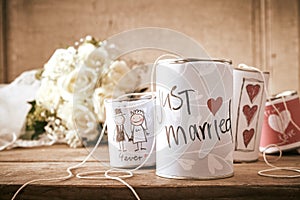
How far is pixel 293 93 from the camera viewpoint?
37.7 inches

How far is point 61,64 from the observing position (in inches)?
48.4

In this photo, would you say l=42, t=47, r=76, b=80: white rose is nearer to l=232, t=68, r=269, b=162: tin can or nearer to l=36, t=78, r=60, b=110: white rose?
l=36, t=78, r=60, b=110: white rose

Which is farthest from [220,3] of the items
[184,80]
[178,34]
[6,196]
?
[6,196]

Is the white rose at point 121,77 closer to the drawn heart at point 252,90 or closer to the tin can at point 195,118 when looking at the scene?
the drawn heart at point 252,90

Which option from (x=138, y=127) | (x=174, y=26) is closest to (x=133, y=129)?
(x=138, y=127)

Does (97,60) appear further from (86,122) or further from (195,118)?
(195,118)

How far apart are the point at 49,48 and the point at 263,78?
4.35 ft

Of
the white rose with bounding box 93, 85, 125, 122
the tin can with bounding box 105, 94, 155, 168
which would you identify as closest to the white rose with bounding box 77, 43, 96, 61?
the white rose with bounding box 93, 85, 125, 122

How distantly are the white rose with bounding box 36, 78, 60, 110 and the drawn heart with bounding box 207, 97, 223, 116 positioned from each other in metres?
0.73

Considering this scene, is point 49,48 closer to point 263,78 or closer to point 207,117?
point 263,78

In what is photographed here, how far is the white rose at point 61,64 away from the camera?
1222 millimetres

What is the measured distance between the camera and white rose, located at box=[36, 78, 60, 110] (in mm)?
1240

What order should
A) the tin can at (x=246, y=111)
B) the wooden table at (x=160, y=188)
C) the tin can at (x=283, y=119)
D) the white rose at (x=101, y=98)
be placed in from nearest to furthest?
the wooden table at (x=160, y=188) → the tin can at (x=246, y=111) → the tin can at (x=283, y=119) → the white rose at (x=101, y=98)

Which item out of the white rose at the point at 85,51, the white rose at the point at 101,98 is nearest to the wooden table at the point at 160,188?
the white rose at the point at 101,98
